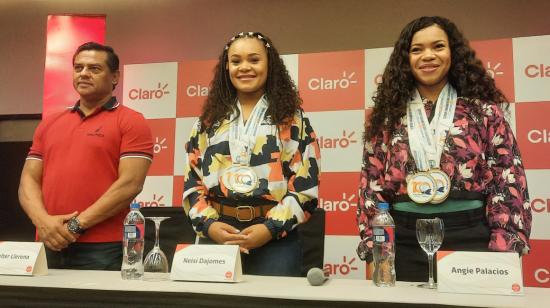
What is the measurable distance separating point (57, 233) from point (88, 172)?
0.91ft

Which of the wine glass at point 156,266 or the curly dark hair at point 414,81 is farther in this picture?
the curly dark hair at point 414,81

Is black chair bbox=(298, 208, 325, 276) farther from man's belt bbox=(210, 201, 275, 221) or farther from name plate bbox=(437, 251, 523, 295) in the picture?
name plate bbox=(437, 251, 523, 295)

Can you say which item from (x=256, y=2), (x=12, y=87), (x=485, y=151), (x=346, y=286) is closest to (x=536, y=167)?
(x=485, y=151)

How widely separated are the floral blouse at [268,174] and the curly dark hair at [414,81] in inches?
9.6

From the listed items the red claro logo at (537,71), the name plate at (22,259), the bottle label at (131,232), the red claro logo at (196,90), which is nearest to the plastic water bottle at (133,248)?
the bottle label at (131,232)

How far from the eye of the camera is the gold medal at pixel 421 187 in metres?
1.56

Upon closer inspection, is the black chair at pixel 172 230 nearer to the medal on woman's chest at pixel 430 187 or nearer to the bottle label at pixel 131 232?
the bottle label at pixel 131 232

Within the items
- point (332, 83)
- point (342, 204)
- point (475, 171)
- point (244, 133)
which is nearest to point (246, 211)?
point (244, 133)

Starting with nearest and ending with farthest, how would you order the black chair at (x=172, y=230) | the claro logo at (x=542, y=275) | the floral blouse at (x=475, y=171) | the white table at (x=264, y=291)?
1. the white table at (x=264, y=291)
2. the floral blouse at (x=475, y=171)
3. the black chair at (x=172, y=230)
4. the claro logo at (x=542, y=275)

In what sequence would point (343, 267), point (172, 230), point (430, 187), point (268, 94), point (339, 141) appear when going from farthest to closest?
point (339, 141), point (343, 267), point (172, 230), point (268, 94), point (430, 187)

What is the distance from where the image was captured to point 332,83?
3.35 m

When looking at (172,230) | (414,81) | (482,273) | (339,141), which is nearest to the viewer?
(482,273)

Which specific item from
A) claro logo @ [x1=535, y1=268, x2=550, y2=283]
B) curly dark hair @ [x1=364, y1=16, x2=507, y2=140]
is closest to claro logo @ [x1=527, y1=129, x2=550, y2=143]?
claro logo @ [x1=535, y1=268, x2=550, y2=283]

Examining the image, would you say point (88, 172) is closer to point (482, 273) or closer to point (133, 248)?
point (133, 248)
